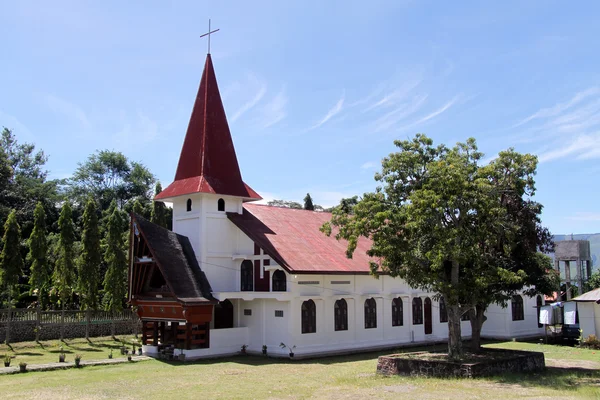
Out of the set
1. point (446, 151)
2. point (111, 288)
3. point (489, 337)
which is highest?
point (446, 151)

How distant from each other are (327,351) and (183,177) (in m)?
10.6

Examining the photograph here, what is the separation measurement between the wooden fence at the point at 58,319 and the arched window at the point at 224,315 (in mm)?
8676

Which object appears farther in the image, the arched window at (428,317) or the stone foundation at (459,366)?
the arched window at (428,317)

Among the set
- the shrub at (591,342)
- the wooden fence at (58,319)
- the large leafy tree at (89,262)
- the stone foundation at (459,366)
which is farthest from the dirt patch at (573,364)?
the large leafy tree at (89,262)

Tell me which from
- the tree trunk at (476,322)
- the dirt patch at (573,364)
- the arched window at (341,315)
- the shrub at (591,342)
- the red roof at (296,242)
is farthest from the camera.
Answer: the shrub at (591,342)

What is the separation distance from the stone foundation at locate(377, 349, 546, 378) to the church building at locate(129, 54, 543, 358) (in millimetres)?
6223

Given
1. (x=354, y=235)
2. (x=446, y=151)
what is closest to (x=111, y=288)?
(x=354, y=235)

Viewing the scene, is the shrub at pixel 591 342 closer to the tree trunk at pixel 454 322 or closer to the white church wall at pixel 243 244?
the tree trunk at pixel 454 322

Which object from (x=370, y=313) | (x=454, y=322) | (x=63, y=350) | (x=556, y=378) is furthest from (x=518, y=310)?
(x=63, y=350)

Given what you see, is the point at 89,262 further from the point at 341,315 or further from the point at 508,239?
the point at 508,239

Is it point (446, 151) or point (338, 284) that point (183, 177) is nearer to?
point (338, 284)

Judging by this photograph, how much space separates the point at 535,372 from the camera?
19.8 m

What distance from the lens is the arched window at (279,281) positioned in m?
25.4

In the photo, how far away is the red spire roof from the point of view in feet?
88.8
